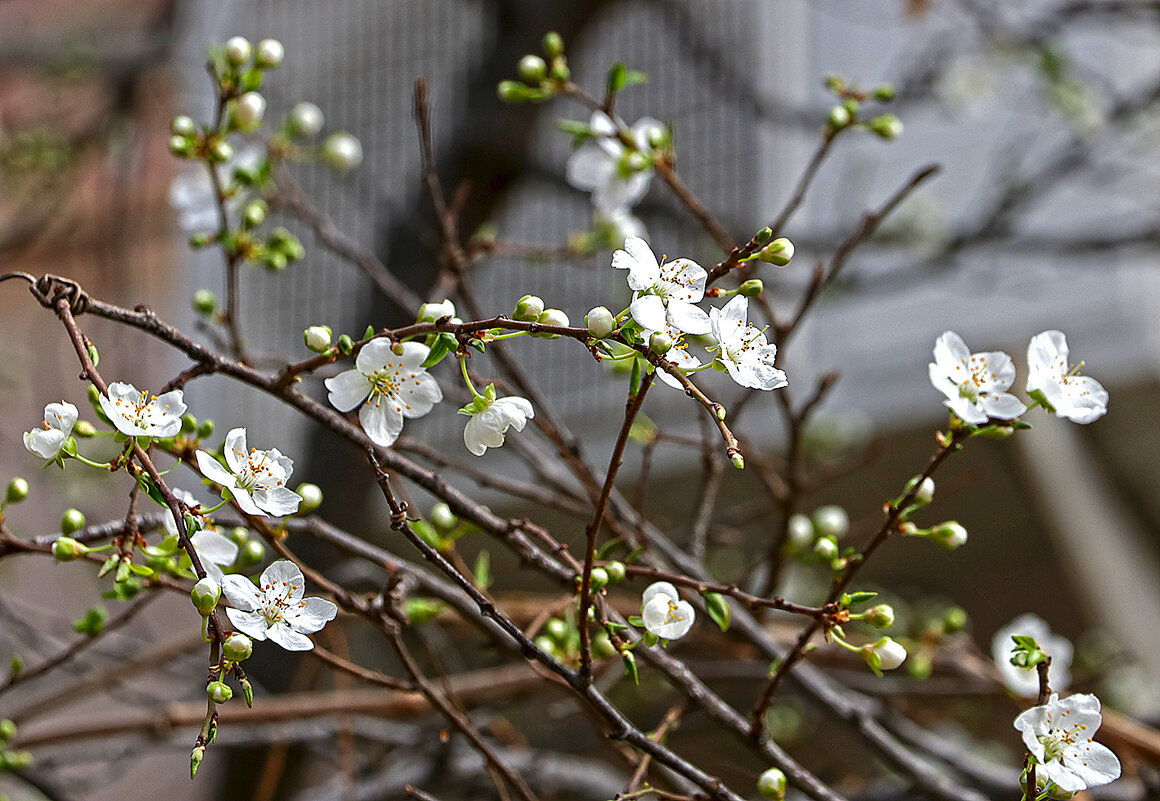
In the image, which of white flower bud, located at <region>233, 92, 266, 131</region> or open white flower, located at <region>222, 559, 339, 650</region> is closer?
open white flower, located at <region>222, 559, 339, 650</region>

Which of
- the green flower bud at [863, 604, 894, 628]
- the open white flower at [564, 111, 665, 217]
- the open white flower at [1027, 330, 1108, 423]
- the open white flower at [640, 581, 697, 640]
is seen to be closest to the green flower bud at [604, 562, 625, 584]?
the open white flower at [640, 581, 697, 640]

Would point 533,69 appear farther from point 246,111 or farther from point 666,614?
point 666,614

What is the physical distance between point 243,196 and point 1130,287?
1.98 meters

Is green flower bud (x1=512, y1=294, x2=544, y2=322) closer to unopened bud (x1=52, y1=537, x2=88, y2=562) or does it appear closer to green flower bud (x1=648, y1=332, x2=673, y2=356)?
green flower bud (x1=648, y1=332, x2=673, y2=356)

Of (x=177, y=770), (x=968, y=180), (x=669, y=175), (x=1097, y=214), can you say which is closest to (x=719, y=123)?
(x=968, y=180)

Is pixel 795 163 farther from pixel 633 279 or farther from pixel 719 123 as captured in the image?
pixel 633 279

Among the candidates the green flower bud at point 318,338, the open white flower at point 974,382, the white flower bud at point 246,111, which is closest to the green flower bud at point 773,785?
the open white flower at point 974,382

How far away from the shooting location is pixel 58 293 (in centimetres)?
44

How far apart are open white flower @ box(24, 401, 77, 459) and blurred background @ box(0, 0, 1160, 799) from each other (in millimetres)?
519

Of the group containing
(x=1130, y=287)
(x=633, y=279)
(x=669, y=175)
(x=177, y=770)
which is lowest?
(x=177, y=770)

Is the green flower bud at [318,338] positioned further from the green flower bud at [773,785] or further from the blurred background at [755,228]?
the blurred background at [755,228]

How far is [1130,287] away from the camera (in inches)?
84.0

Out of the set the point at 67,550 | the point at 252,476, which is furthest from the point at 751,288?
the point at 67,550

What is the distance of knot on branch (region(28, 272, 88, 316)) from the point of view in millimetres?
436
